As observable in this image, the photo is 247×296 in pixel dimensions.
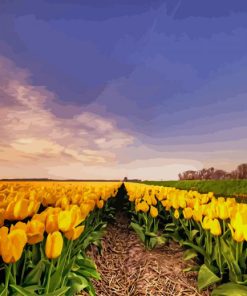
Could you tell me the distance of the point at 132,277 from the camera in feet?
21.8

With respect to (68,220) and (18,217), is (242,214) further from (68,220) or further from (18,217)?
(18,217)

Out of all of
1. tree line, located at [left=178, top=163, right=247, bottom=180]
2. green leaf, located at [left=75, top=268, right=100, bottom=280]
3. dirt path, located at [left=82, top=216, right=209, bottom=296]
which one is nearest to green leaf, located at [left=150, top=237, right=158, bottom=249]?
dirt path, located at [left=82, top=216, right=209, bottom=296]

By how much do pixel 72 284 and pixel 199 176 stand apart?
39188mm

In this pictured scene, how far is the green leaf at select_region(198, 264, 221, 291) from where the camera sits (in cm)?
513

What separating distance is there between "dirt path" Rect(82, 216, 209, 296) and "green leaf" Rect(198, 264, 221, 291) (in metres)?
0.59

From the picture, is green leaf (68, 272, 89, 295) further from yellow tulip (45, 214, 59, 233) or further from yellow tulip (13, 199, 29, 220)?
yellow tulip (45, 214, 59, 233)

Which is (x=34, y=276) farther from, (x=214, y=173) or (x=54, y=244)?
(x=214, y=173)

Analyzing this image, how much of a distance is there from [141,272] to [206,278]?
1.75 metres

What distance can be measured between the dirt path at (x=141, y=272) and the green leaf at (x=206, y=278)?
1.93ft

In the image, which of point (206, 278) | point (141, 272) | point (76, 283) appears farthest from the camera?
point (141, 272)

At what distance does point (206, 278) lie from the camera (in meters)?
5.23

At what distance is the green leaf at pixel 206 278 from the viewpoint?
16.8 ft

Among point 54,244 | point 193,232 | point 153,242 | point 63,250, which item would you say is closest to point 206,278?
point 193,232

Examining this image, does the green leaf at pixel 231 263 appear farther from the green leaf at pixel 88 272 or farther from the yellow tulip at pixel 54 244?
the yellow tulip at pixel 54 244
